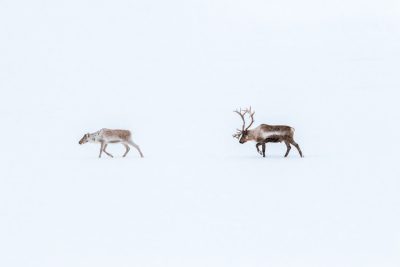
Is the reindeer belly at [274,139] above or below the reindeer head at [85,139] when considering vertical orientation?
above

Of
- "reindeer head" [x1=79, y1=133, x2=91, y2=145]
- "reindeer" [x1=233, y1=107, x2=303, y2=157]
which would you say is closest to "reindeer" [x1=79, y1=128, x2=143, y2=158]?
"reindeer head" [x1=79, y1=133, x2=91, y2=145]

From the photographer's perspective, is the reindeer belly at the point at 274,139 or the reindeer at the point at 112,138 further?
the reindeer at the point at 112,138

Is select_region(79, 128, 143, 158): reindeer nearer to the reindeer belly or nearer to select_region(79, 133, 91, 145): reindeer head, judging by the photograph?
select_region(79, 133, 91, 145): reindeer head

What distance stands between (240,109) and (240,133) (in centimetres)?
71

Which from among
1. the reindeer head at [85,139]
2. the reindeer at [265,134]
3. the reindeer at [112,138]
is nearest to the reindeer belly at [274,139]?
the reindeer at [265,134]

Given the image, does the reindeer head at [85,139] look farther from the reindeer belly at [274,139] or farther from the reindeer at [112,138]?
the reindeer belly at [274,139]

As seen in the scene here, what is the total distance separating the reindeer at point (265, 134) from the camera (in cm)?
1895

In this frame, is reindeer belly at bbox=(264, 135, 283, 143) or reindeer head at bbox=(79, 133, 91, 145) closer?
reindeer belly at bbox=(264, 135, 283, 143)

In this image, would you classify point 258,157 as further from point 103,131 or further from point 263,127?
point 103,131

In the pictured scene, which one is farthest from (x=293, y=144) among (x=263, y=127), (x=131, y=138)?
(x=131, y=138)

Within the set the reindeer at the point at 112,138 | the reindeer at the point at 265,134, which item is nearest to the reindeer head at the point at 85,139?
Result: the reindeer at the point at 112,138

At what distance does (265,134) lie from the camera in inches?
754

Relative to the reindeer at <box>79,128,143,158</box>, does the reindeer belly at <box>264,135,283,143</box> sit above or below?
above

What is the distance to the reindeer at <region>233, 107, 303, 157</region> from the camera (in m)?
19.0
